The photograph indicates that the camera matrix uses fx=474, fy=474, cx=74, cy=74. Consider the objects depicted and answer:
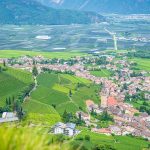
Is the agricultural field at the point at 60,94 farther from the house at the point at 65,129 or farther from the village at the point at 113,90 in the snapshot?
the house at the point at 65,129

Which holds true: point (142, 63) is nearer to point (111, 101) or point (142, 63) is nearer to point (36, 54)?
point (36, 54)

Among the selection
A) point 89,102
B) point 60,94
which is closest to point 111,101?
point 89,102

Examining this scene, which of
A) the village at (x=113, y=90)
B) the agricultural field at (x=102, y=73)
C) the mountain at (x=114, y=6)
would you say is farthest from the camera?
the mountain at (x=114, y=6)

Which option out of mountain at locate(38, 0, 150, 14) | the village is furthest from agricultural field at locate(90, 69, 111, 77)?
mountain at locate(38, 0, 150, 14)

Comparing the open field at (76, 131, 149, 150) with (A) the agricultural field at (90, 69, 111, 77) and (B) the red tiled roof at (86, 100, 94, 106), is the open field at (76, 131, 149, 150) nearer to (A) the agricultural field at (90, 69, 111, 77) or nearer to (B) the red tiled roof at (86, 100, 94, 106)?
(B) the red tiled roof at (86, 100, 94, 106)

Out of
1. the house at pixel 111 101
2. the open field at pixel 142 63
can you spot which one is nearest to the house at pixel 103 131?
the house at pixel 111 101

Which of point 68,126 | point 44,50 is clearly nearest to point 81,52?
point 44,50
